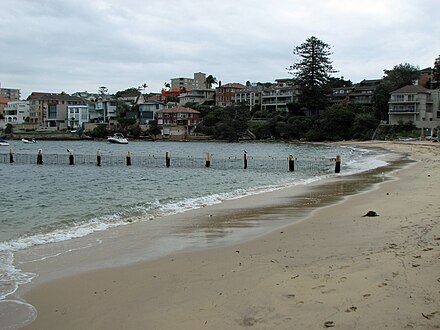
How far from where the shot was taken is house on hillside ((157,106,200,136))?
111 meters

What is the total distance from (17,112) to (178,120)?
196ft

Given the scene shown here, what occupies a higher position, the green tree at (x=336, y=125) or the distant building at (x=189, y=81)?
the distant building at (x=189, y=81)

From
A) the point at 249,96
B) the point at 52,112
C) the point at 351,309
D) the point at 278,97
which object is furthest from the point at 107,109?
the point at 351,309

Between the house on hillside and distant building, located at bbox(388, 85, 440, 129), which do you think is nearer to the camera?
distant building, located at bbox(388, 85, 440, 129)

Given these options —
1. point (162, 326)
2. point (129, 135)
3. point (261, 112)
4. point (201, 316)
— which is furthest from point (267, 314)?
point (129, 135)

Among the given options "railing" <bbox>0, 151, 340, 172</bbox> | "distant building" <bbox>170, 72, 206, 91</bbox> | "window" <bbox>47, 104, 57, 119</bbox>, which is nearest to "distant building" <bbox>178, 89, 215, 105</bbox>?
"window" <bbox>47, 104, 57, 119</bbox>

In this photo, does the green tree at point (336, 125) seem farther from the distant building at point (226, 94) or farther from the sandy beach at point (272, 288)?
the sandy beach at point (272, 288)

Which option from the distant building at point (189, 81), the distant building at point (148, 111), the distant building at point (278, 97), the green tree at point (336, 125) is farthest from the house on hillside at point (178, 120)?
the distant building at point (189, 81)

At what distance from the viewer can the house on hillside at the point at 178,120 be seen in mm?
111188

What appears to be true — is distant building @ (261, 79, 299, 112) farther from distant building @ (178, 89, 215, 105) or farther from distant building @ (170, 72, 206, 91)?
distant building @ (170, 72, 206, 91)

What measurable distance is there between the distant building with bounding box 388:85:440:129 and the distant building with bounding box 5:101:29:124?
357 ft

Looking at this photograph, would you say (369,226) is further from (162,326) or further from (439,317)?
(162,326)

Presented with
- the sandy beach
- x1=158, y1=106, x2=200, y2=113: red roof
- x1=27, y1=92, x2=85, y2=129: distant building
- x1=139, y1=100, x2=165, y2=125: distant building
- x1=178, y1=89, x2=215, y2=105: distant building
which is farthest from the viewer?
x1=178, y1=89, x2=215, y2=105: distant building

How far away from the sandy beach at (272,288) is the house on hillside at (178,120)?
4064 inches
